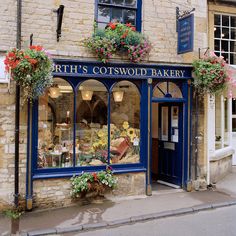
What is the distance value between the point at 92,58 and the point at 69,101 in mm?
1205

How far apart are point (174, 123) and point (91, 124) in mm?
2645

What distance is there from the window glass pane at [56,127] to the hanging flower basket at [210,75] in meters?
3.41

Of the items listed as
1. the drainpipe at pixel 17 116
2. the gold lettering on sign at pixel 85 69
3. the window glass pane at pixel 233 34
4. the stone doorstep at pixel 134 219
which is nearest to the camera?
the stone doorstep at pixel 134 219

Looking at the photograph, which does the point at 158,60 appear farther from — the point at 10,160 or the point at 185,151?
the point at 10,160

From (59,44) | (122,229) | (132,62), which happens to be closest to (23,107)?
(59,44)

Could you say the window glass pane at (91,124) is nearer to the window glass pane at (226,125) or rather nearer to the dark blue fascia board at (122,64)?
the dark blue fascia board at (122,64)

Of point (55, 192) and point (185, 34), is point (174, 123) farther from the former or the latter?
point (55, 192)

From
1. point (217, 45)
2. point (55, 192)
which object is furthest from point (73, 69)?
point (217, 45)

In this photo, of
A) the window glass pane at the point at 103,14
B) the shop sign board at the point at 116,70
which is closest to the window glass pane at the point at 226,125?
the shop sign board at the point at 116,70

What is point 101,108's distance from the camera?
8.45m

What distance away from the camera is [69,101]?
26.5ft

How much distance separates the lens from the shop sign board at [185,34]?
27.4 ft

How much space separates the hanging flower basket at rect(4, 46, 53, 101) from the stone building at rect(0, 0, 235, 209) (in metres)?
0.56

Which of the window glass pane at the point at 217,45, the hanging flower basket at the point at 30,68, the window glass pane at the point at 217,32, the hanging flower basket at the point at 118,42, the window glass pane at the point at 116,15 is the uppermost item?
the window glass pane at the point at 217,32
